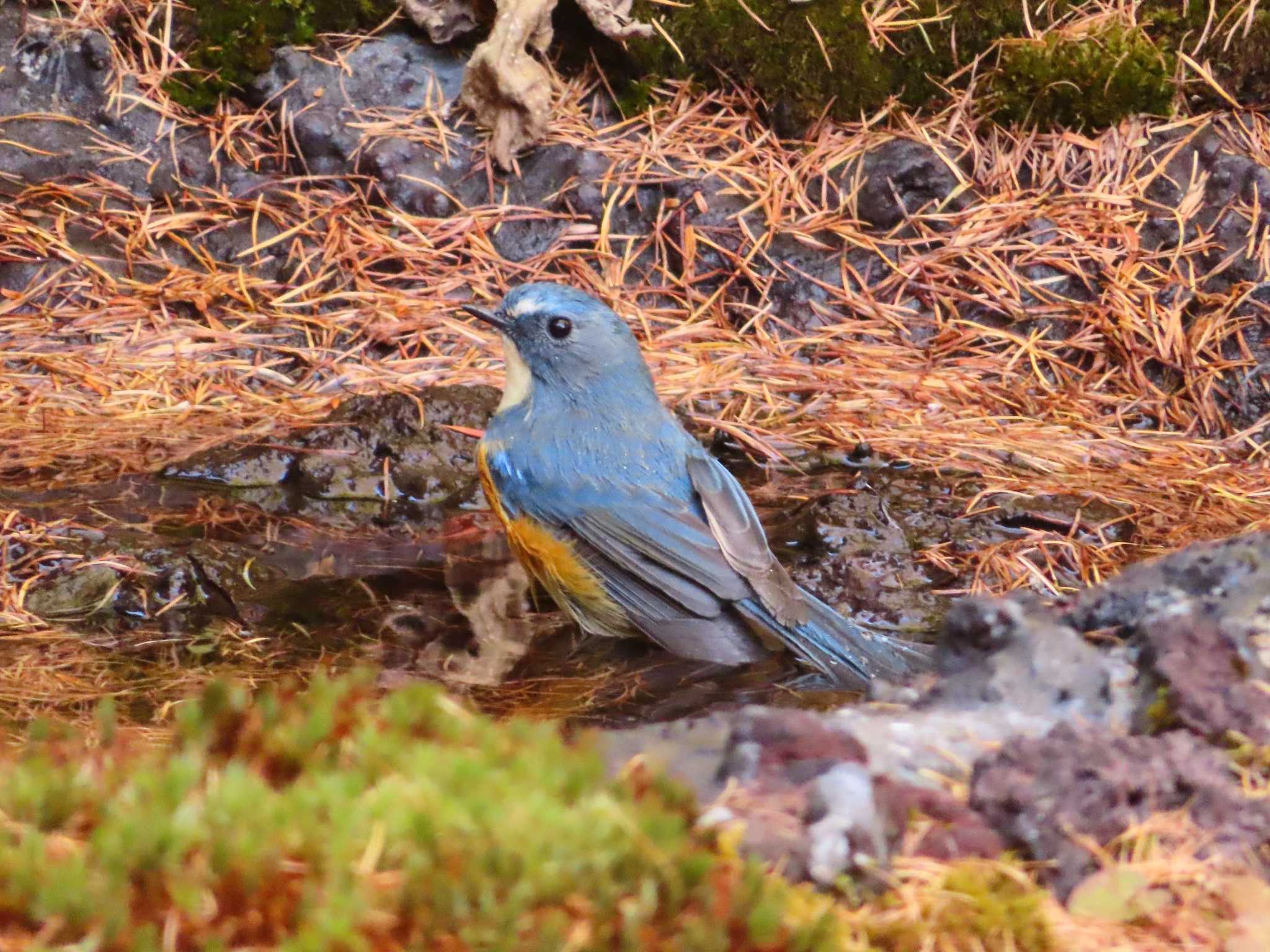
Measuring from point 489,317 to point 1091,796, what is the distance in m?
3.26

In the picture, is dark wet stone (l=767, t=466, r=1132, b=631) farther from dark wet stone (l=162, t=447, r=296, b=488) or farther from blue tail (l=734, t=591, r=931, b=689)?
dark wet stone (l=162, t=447, r=296, b=488)

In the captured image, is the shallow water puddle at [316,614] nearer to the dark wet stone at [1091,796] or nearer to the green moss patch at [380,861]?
the green moss patch at [380,861]

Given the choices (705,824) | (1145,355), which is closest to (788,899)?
(705,824)

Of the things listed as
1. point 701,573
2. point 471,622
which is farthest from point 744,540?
point 471,622

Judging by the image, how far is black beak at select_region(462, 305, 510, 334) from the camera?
502 cm

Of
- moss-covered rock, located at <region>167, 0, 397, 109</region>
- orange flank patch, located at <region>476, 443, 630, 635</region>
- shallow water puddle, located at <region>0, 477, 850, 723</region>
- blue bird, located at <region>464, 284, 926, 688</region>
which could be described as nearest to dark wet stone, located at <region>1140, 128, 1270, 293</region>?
blue bird, located at <region>464, 284, 926, 688</region>

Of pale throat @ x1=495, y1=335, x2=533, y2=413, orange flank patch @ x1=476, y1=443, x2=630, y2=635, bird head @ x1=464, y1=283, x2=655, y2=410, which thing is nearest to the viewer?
orange flank patch @ x1=476, y1=443, x2=630, y2=635

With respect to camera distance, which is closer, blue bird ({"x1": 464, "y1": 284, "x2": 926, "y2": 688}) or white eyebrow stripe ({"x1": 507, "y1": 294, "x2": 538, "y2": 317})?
blue bird ({"x1": 464, "y1": 284, "x2": 926, "y2": 688})

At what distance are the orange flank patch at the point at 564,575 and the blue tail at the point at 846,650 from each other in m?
0.55

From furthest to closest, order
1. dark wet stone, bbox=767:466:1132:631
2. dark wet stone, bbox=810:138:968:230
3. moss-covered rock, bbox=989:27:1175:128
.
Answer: dark wet stone, bbox=810:138:968:230
moss-covered rock, bbox=989:27:1175:128
dark wet stone, bbox=767:466:1132:631

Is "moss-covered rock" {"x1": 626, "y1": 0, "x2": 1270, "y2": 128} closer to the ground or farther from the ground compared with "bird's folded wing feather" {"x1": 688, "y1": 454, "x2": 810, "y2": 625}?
farther from the ground

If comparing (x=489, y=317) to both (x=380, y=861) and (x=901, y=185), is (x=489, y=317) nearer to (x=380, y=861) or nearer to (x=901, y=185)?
(x=901, y=185)

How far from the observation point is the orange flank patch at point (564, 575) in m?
4.66

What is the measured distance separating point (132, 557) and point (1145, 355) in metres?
4.42
